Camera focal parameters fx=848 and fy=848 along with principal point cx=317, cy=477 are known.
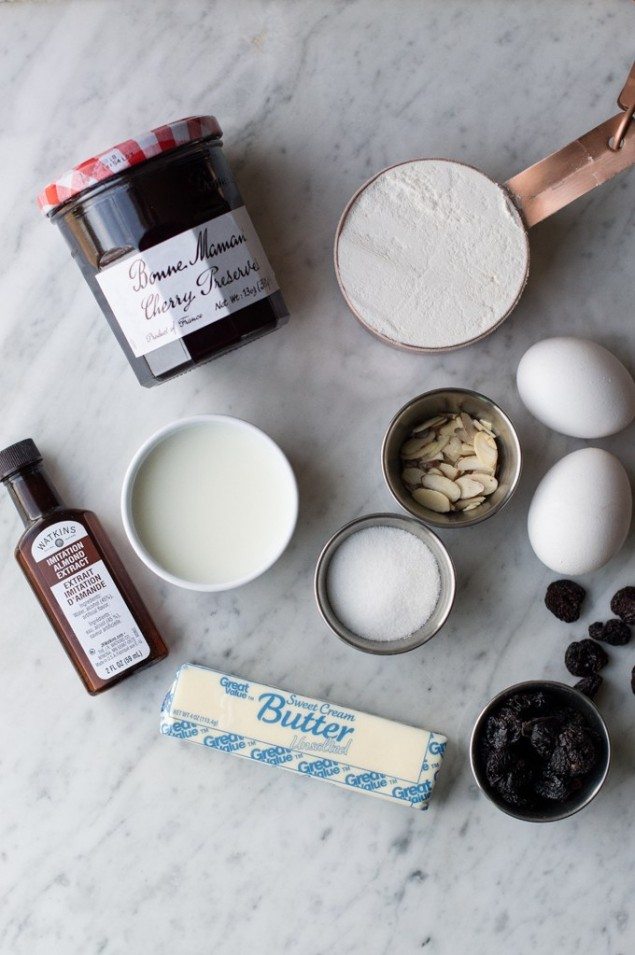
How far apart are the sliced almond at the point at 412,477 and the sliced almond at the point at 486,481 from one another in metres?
0.05

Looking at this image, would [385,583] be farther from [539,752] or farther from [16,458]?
[16,458]

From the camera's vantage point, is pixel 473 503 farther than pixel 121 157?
Yes

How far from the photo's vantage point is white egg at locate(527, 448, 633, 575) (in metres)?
0.81

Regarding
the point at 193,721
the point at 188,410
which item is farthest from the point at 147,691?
the point at 188,410

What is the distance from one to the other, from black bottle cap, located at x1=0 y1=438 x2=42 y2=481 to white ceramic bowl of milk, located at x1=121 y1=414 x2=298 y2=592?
0.36 ft

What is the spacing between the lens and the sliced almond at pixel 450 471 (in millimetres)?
859

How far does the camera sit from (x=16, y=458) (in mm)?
859

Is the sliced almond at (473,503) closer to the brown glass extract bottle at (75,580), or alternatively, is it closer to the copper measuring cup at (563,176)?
the copper measuring cup at (563,176)

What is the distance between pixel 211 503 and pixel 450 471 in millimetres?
246

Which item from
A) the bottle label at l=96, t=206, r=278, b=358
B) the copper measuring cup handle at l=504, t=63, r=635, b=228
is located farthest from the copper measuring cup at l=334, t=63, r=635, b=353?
the bottle label at l=96, t=206, r=278, b=358

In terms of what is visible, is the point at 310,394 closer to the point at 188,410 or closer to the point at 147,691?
the point at 188,410

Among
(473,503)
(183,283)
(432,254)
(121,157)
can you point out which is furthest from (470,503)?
(121,157)

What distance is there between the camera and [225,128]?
2.95 feet

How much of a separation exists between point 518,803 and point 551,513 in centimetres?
29
